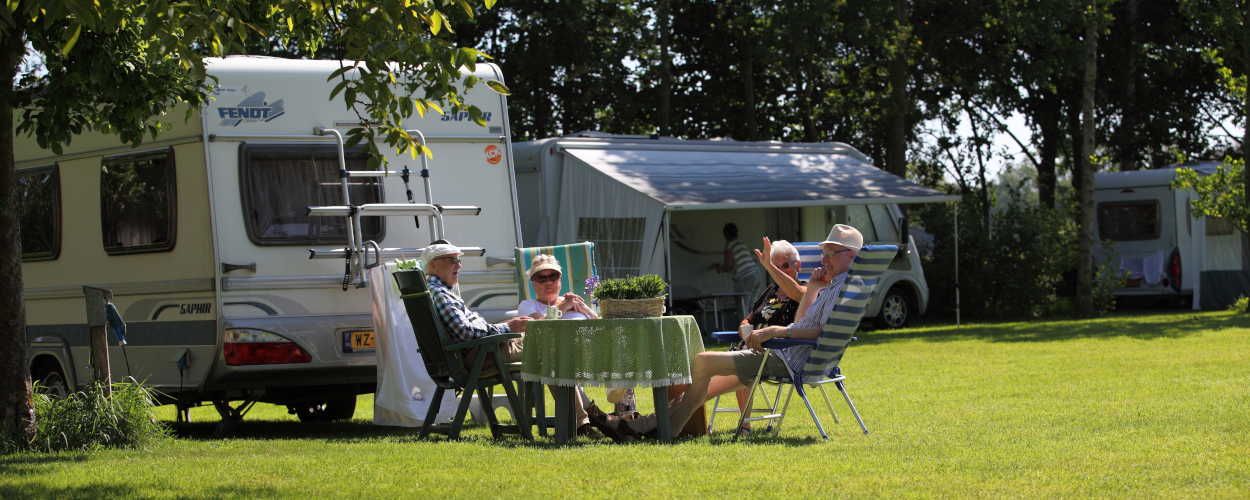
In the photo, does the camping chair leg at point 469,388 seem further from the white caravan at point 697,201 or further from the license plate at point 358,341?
the white caravan at point 697,201

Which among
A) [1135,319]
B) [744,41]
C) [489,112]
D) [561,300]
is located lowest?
[1135,319]

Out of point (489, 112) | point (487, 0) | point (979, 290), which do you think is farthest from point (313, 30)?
point (979, 290)

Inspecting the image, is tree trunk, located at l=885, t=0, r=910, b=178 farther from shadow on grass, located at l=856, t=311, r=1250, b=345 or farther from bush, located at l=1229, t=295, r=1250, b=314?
bush, located at l=1229, t=295, r=1250, b=314

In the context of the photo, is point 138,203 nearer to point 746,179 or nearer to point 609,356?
point 609,356

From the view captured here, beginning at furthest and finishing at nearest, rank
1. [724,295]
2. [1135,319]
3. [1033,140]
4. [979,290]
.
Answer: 1. [1033,140]
2. [979,290]
3. [1135,319]
4. [724,295]

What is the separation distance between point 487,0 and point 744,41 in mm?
16616

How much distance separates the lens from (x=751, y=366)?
5727mm

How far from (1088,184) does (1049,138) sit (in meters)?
8.78

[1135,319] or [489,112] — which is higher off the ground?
[489,112]

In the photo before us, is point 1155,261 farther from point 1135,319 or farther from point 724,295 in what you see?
point 724,295

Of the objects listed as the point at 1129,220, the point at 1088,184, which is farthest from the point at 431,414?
the point at 1129,220

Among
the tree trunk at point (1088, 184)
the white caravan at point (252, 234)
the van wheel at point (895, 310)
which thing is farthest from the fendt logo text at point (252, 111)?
the tree trunk at point (1088, 184)

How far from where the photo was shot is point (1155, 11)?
21875mm

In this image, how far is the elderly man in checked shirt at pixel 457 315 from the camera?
5.77 metres
